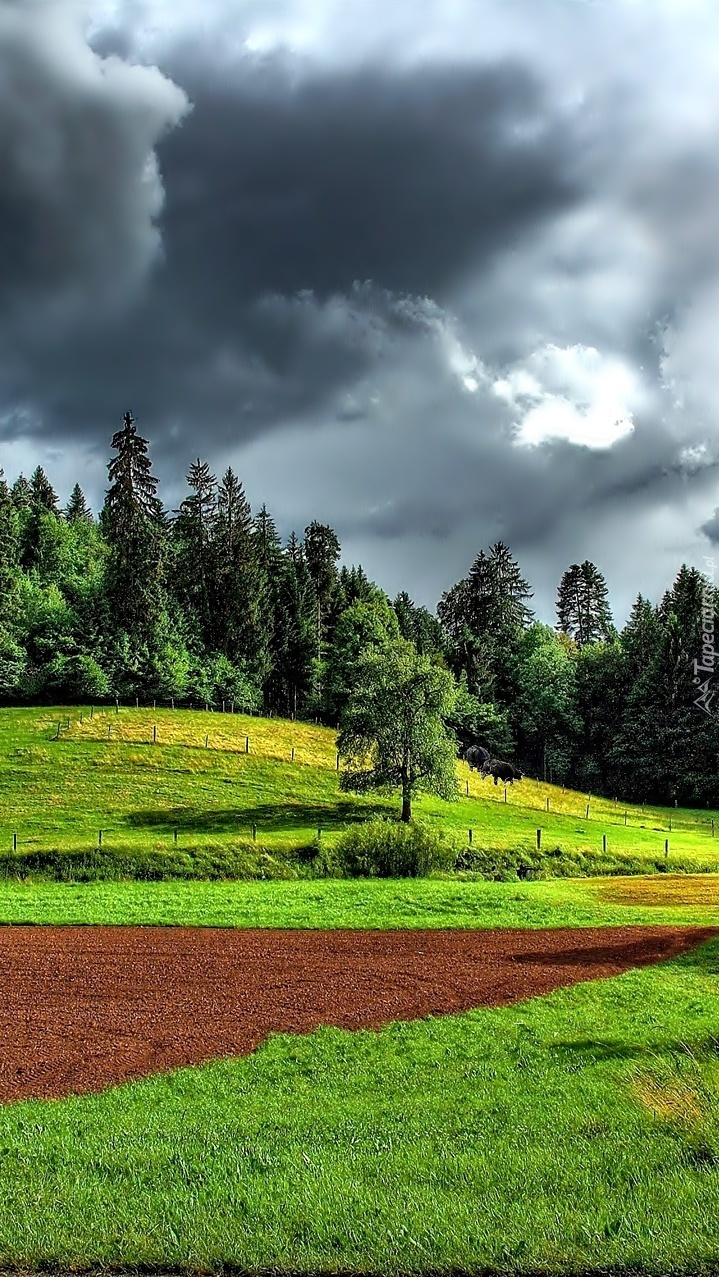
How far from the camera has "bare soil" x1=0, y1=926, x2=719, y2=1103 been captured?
50.2ft

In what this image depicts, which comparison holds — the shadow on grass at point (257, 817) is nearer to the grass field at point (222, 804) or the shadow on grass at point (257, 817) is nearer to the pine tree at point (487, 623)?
the grass field at point (222, 804)

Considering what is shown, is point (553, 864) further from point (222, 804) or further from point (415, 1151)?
point (415, 1151)

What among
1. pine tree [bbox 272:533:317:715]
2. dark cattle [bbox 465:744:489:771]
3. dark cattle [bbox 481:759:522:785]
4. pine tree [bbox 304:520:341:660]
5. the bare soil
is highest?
pine tree [bbox 304:520:341:660]

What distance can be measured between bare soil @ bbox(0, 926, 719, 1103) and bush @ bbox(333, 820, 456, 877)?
464 inches

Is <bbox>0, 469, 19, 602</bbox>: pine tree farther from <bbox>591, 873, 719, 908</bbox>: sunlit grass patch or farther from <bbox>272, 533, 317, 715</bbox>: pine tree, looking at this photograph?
<bbox>591, 873, 719, 908</bbox>: sunlit grass patch

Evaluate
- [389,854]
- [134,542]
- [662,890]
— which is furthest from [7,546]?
[662,890]

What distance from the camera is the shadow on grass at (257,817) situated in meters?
52.8

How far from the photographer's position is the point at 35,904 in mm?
31531

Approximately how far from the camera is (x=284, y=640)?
112562mm

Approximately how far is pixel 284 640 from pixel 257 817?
191 ft

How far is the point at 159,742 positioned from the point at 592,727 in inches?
2512

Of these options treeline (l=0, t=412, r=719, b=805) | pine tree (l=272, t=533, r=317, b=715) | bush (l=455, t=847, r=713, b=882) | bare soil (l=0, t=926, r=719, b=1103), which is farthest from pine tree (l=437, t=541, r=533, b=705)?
bare soil (l=0, t=926, r=719, b=1103)

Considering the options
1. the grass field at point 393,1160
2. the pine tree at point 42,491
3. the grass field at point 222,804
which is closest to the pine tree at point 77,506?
the pine tree at point 42,491

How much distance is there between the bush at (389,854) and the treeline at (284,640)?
174ft
